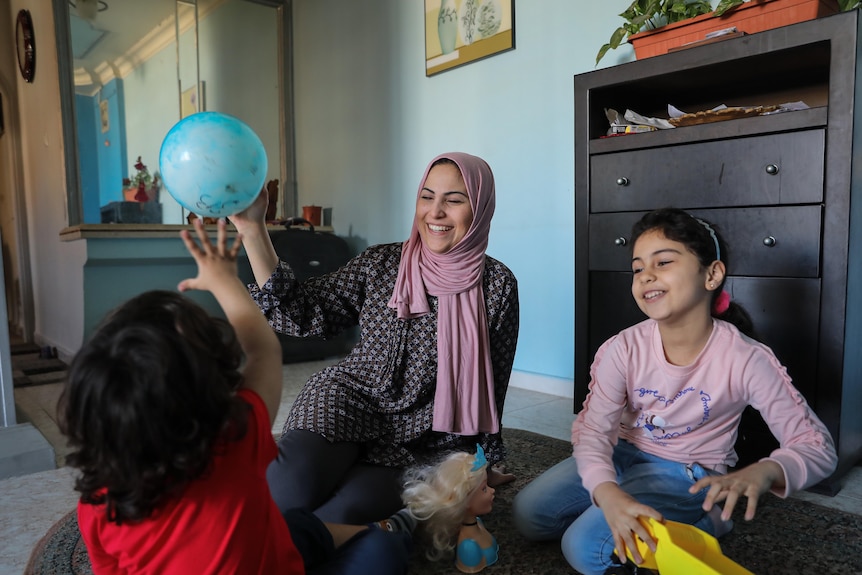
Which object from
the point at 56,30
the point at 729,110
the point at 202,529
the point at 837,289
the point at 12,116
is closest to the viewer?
the point at 202,529

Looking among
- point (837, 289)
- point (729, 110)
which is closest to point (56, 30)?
point (729, 110)

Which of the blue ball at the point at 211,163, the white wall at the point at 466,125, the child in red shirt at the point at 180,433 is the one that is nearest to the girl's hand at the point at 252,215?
the blue ball at the point at 211,163

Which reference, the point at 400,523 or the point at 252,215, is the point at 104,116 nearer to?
the point at 252,215

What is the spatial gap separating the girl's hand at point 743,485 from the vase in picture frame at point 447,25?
7.85 ft

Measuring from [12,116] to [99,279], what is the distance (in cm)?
265

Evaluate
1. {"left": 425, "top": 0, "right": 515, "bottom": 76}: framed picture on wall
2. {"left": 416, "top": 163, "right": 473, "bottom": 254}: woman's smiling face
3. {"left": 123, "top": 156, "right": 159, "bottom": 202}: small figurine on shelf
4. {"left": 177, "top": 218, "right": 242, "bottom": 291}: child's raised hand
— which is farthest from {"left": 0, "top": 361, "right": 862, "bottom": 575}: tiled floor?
{"left": 425, "top": 0, "right": 515, "bottom": 76}: framed picture on wall

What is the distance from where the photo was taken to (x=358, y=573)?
3.28 ft

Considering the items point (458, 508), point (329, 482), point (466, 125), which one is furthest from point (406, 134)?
point (458, 508)

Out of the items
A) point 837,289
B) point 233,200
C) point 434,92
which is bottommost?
point 837,289

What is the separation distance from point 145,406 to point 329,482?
70 cm

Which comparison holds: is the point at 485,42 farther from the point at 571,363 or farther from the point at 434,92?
the point at 571,363

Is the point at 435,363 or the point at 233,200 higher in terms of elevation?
the point at 233,200

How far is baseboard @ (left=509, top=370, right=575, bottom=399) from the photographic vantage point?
8.35 feet

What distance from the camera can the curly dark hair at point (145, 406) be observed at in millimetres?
649
